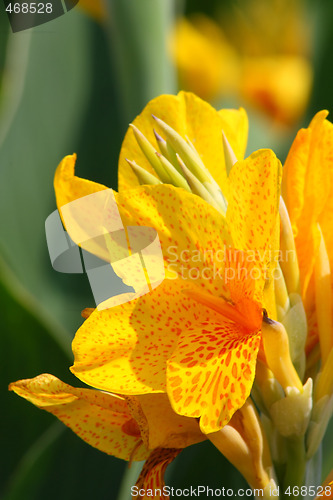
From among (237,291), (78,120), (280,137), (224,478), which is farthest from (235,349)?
(280,137)

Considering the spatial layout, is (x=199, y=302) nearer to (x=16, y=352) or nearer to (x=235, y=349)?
(x=235, y=349)

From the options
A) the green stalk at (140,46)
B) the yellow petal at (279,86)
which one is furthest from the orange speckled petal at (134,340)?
the yellow petal at (279,86)

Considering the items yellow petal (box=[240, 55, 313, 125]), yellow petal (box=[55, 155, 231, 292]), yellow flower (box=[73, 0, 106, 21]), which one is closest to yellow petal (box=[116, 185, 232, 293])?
yellow petal (box=[55, 155, 231, 292])

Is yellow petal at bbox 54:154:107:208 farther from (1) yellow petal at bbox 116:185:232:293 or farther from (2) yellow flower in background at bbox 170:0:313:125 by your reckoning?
(2) yellow flower in background at bbox 170:0:313:125

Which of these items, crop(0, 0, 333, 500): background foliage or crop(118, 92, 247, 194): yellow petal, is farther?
crop(0, 0, 333, 500): background foliage

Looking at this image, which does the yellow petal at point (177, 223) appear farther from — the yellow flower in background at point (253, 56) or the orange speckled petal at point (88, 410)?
the yellow flower in background at point (253, 56)

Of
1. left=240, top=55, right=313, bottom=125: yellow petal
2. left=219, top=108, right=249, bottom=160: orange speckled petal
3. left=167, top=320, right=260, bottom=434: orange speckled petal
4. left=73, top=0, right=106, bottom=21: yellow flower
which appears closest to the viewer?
left=167, top=320, right=260, bottom=434: orange speckled petal

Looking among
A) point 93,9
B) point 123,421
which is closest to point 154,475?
point 123,421
